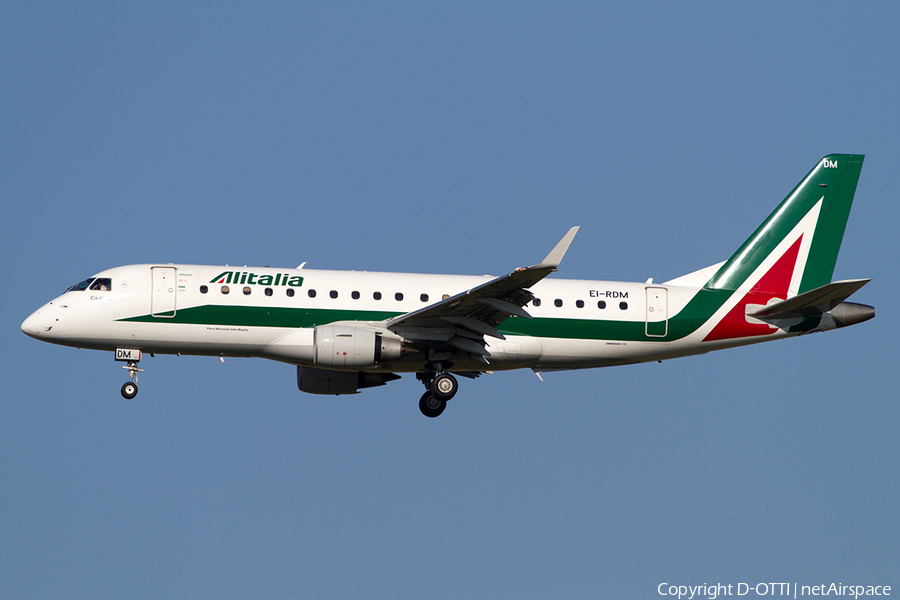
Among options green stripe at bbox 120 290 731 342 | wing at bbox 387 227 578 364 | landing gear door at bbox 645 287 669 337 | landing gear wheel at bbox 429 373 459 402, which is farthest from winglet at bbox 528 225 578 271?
landing gear door at bbox 645 287 669 337

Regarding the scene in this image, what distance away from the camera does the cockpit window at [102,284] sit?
3080 cm

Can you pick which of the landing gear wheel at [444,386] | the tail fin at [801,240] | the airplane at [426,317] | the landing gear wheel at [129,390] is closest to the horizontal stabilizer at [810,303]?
the airplane at [426,317]

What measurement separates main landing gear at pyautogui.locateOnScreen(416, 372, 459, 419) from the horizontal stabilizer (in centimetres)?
1007

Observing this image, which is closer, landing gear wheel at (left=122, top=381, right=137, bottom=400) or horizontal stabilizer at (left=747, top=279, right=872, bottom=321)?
horizontal stabilizer at (left=747, top=279, right=872, bottom=321)

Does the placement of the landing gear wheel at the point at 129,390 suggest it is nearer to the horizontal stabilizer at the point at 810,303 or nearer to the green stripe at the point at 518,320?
the green stripe at the point at 518,320

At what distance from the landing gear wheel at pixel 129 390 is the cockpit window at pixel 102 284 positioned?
295cm

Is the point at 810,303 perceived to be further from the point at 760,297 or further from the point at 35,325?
the point at 35,325

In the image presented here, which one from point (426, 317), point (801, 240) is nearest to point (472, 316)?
point (426, 317)

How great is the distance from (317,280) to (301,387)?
4569 millimetres

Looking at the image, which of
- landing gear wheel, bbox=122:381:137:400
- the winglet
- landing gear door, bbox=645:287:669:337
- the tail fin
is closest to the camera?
the winglet

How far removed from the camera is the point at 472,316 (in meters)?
30.1

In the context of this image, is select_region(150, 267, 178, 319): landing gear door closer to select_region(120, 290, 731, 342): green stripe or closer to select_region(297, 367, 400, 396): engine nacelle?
select_region(120, 290, 731, 342): green stripe

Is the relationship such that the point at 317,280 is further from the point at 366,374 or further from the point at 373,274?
the point at 366,374

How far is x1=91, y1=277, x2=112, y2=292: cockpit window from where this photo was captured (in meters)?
30.8
